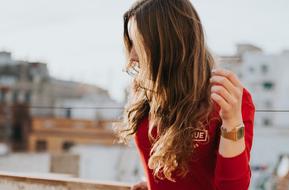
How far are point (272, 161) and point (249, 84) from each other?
691cm

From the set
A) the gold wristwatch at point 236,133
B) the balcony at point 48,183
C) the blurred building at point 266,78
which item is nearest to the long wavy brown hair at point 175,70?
the gold wristwatch at point 236,133

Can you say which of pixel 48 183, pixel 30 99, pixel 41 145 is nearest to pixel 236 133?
pixel 48 183

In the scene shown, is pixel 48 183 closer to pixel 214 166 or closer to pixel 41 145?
pixel 214 166

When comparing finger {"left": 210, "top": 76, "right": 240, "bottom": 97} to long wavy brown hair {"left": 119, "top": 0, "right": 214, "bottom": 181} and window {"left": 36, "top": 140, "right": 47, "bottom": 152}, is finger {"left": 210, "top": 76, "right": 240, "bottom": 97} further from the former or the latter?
window {"left": 36, "top": 140, "right": 47, "bottom": 152}

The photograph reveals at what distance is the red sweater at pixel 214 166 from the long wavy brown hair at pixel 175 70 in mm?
22

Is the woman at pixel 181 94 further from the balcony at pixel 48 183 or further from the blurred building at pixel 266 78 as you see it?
the blurred building at pixel 266 78

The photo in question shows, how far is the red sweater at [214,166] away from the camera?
3.43 ft

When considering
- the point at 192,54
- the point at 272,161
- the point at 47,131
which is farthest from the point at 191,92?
the point at 47,131

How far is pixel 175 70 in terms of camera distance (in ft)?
3.77

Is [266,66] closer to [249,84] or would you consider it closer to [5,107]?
[249,84]

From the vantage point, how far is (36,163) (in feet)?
75.0

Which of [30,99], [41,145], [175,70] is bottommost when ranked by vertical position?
[41,145]

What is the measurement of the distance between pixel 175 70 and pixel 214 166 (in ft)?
0.73

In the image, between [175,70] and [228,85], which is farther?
[175,70]
